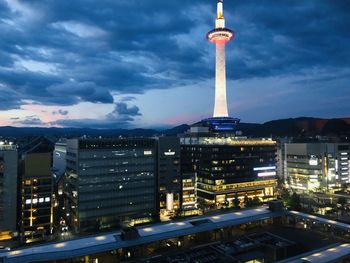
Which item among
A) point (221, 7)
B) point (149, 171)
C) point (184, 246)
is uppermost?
point (221, 7)

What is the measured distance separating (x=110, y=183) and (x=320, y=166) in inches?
3244

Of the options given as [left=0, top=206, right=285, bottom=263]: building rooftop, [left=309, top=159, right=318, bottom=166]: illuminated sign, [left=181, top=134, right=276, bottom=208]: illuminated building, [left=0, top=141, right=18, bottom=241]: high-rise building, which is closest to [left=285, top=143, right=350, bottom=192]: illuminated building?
[left=309, top=159, right=318, bottom=166]: illuminated sign

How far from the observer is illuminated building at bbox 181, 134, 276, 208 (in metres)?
99.2

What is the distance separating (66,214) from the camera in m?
80.9

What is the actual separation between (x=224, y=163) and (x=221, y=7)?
88375mm

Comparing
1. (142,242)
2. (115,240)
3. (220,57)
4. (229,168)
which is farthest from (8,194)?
(220,57)

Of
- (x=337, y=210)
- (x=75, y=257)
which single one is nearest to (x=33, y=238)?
(x=75, y=257)

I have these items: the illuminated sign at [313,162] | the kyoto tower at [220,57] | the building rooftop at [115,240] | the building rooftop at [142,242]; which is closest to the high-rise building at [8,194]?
the building rooftop at [142,242]

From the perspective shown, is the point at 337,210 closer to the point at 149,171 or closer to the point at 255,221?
the point at 255,221

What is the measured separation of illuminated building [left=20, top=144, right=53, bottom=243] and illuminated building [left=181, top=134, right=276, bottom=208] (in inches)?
1881

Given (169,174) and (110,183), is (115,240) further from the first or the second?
(169,174)

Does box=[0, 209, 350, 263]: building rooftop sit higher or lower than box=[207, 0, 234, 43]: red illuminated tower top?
lower

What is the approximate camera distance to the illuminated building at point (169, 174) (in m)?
83.9

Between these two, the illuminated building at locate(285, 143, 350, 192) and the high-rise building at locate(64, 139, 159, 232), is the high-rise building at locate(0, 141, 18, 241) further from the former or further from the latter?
the illuminated building at locate(285, 143, 350, 192)
